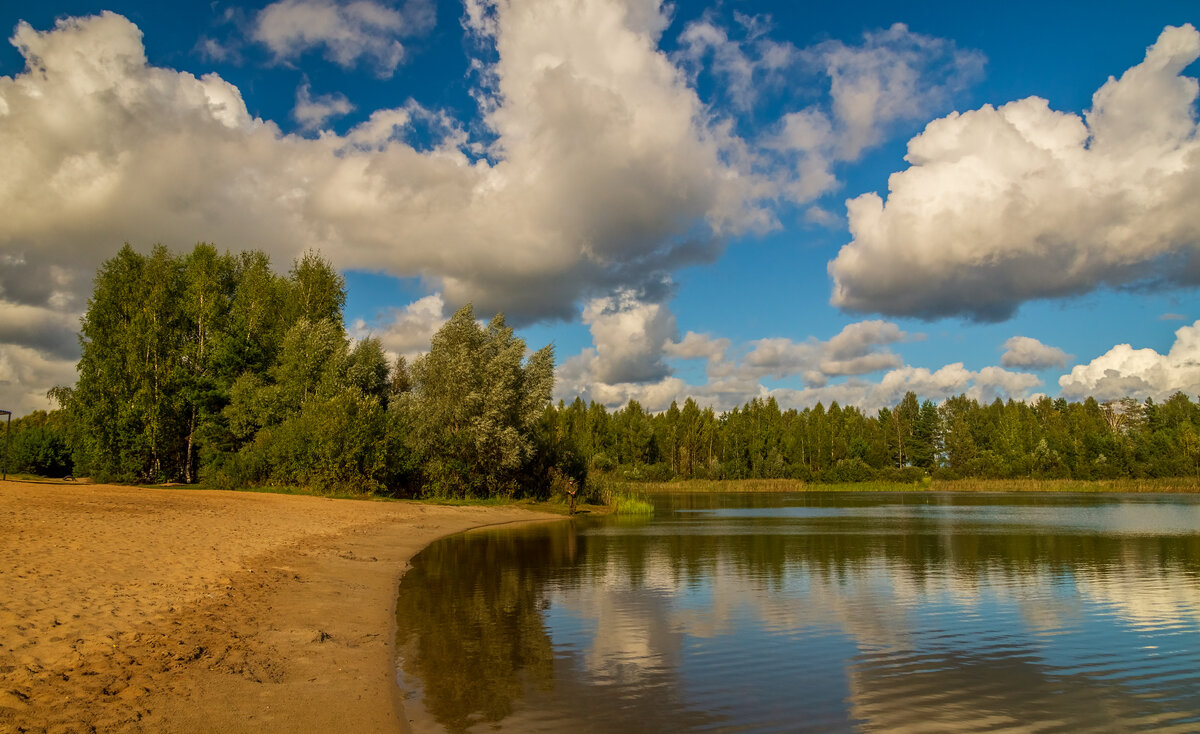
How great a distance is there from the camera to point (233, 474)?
47.6m

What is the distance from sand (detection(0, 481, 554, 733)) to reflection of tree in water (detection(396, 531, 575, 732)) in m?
0.60

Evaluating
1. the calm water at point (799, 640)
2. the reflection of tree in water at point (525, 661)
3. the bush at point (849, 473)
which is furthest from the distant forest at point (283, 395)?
the bush at point (849, 473)

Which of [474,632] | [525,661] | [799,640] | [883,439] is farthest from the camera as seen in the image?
[883,439]

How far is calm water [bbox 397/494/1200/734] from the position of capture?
945 centimetres

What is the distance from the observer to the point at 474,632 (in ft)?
45.4

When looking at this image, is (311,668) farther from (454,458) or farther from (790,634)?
(454,458)

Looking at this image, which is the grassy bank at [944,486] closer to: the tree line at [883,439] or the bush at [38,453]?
the tree line at [883,439]

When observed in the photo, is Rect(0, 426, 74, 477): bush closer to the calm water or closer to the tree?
the tree

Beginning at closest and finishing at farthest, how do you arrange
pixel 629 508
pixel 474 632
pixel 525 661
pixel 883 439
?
pixel 525 661 < pixel 474 632 < pixel 629 508 < pixel 883 439

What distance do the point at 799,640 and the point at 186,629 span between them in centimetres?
1056

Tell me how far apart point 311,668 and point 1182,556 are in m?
30.5

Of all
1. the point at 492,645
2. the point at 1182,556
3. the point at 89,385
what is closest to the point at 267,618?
the point at 492,645

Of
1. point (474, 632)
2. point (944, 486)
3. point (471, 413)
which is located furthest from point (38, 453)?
point (944, 486)

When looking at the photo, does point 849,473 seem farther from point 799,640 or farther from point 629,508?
point 799,640
